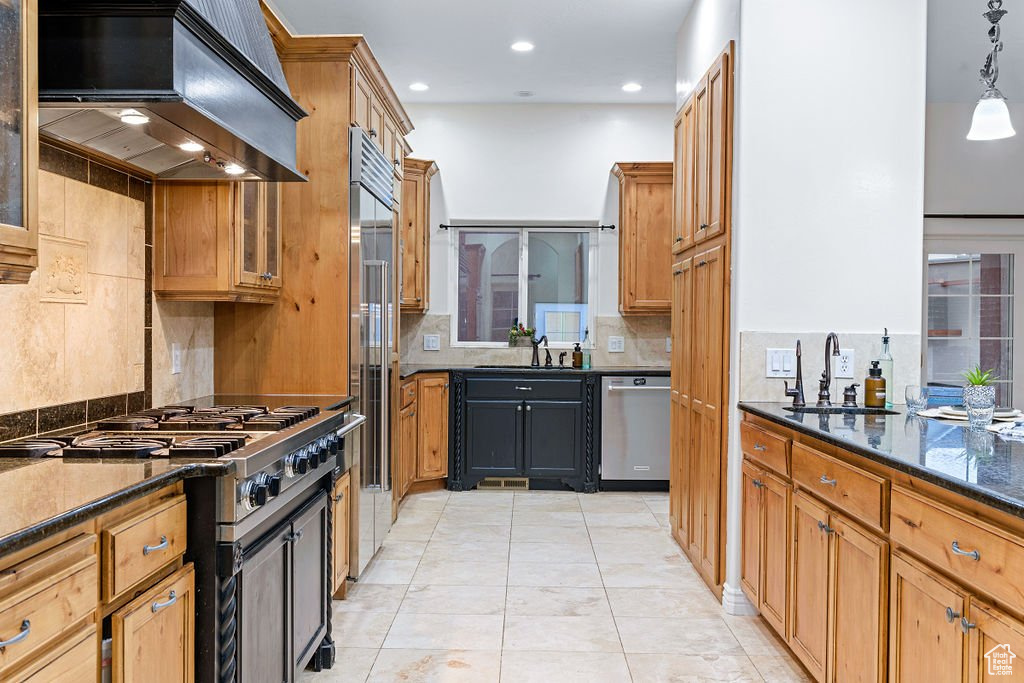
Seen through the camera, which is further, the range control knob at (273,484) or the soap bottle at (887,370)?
the soap bottle at (887,370)

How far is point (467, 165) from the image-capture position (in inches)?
247

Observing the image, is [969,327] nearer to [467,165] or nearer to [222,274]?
[467,165]

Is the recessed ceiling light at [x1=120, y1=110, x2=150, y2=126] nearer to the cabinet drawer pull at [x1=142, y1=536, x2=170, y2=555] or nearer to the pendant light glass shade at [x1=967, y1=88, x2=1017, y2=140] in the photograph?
the cabinet drawer pull at [x1=142, y1=536, x2=170, y2=555]

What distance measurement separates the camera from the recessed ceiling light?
6.31 feet

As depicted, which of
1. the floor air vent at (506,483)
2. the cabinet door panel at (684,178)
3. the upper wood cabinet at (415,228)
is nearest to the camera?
the cabinet door panel at (684,178)

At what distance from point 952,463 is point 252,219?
246cm

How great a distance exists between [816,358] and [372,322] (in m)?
1.96

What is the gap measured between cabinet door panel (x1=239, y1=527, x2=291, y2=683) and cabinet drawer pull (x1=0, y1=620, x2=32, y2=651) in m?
0.73

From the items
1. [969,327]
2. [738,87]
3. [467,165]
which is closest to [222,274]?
[738,87]

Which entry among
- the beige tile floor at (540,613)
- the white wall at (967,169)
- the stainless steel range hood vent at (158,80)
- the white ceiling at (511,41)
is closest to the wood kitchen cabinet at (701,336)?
the beige tile floor at (540,613)

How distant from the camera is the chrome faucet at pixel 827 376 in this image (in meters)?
3.00

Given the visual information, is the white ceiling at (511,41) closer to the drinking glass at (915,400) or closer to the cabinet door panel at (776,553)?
the drinking glass at (915,400)

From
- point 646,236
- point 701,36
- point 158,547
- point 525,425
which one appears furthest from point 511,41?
point 158,547

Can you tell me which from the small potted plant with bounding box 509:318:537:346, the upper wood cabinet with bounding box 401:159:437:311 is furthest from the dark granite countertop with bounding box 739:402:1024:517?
the small potted plant with bounding box 509:318:537:346
